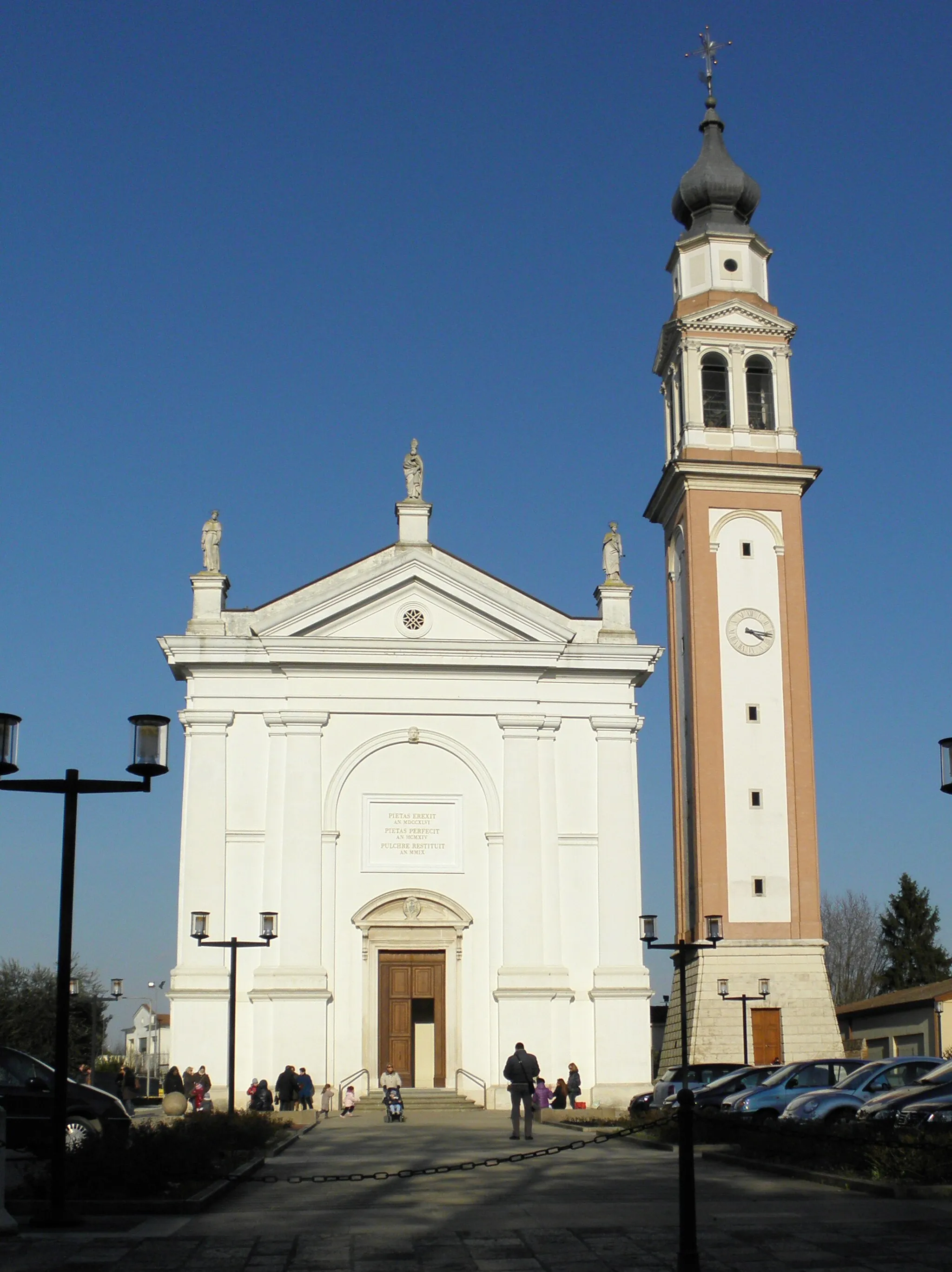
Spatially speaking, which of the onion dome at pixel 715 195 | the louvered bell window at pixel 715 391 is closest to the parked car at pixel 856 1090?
the louvered bell window at pixel 715 391

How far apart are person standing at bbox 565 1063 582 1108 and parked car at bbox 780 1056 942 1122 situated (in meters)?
11.1

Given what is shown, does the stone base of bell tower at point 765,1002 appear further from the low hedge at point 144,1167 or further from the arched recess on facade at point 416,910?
the low hedge at point 144,1167

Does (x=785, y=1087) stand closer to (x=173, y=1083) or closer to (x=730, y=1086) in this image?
(x=730, y=1086)

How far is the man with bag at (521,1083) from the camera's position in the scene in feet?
81.5

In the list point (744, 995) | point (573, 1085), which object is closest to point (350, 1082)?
point (573, 1085)

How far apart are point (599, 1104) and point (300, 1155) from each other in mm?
15885

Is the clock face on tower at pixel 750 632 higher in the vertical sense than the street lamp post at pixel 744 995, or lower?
higher

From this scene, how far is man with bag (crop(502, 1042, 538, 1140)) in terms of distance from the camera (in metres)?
24.8

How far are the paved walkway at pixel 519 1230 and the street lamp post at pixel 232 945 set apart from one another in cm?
860

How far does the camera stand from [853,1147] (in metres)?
17.4

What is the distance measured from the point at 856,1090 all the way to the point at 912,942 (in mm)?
49683

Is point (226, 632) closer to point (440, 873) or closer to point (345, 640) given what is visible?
point (345, 640)

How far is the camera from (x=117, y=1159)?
619 inches

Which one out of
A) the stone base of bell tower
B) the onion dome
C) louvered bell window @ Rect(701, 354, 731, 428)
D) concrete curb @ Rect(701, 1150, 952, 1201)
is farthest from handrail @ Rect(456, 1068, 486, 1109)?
the onion dome
